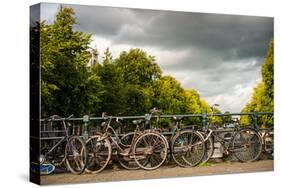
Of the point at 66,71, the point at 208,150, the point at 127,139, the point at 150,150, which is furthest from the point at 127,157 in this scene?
the point at 66,71

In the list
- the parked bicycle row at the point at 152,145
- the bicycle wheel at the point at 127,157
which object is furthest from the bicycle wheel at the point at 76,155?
the bicycle wheel at the point at 127,157

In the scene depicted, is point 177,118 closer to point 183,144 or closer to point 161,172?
point 183,144

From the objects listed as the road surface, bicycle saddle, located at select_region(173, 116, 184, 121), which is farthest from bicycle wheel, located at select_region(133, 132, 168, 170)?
bicycle saddle, located at select_region(173, 116, 184, 121)

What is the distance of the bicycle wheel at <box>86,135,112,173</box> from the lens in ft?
29.8

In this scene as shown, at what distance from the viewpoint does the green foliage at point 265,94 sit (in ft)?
34.2

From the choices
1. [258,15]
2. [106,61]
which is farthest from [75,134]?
[258,15]

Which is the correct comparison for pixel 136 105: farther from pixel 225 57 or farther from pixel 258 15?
pixel 258 15

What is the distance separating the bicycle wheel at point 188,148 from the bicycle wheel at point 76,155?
1468 millimetres

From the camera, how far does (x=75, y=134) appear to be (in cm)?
902

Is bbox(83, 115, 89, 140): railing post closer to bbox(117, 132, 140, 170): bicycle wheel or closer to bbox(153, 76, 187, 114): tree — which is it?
bbox(117, 132, 140, 170): bicycle wheel

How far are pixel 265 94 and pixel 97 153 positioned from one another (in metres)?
3.12

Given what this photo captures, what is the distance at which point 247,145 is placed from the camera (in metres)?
10.4

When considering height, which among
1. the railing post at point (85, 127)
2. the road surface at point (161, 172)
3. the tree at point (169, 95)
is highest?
the tree at point (169, 95)

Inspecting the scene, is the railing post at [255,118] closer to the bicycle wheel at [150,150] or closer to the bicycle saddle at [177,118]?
the bicycle saddle at [177,118]
